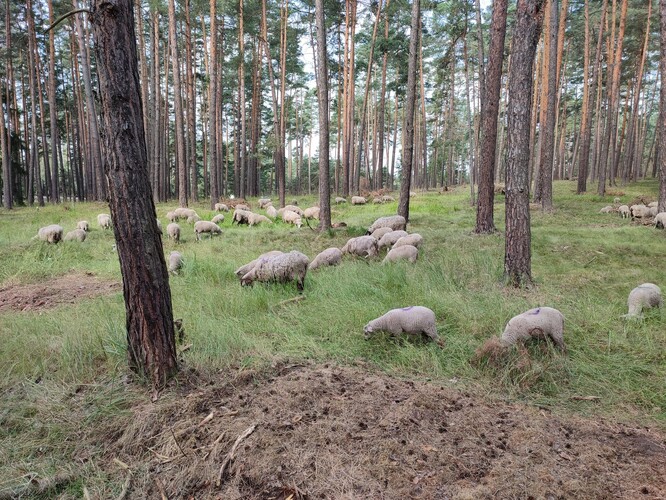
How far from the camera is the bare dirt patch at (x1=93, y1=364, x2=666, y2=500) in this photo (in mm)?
2107

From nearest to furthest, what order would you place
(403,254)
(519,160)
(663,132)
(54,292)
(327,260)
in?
(519,160)
(54,292)
(403,254)
(327,260)
(663,132)

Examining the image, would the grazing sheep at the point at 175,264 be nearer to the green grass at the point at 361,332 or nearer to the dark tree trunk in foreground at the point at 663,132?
the green grass at the point at 361,332

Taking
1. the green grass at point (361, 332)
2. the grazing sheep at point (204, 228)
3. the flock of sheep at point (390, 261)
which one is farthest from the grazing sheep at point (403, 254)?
the grazing sheep at point (204, 228)

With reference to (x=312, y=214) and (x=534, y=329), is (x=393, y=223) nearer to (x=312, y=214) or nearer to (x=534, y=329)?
(x=312, y=214)

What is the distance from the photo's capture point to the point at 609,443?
2.51m

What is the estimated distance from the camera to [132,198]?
296 centimetres

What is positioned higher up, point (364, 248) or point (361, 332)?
point (364, 248)

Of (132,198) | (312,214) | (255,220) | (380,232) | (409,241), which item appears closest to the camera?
(132,198)

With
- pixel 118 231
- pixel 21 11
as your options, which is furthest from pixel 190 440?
pixel 21 11

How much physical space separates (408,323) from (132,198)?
2998 mm

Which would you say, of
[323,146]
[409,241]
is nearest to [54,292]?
[409,241]

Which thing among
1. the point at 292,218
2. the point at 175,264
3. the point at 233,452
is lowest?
the point at 233,452

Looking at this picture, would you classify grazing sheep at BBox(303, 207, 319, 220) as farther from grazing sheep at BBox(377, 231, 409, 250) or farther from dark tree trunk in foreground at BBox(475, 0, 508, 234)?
dark tree trunk in foreground at BBox(475, 0, 508, 234)

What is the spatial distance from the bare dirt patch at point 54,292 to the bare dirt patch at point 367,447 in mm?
4392
